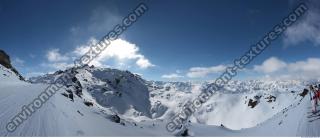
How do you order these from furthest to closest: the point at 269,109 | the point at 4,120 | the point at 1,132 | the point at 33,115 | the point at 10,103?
1. the point at 269,109
2. the point at 10,103
3. the point at 33,115
4. the point at 4,120
5. the point at 1,132

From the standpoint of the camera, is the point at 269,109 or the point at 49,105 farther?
the point at 269,109

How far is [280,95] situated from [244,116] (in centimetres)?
2782

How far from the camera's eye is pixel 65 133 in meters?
18.8

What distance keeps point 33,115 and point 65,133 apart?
12.6 feet

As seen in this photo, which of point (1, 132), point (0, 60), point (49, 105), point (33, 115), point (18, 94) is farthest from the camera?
point (0, 60)

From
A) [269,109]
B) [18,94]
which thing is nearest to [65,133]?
[18,94]

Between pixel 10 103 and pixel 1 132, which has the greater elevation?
pixel 10 103

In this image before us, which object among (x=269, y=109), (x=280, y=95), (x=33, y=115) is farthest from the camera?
(x=280, y=95)

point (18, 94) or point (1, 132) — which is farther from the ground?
point (18, 94)

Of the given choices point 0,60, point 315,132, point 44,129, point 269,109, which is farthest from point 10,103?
point 269,109

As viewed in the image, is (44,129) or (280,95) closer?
(44,129)

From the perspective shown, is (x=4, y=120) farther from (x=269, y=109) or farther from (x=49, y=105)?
(x=269, y=109)

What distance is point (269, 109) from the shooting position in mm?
173000

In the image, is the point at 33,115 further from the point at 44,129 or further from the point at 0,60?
the point at 0,60
